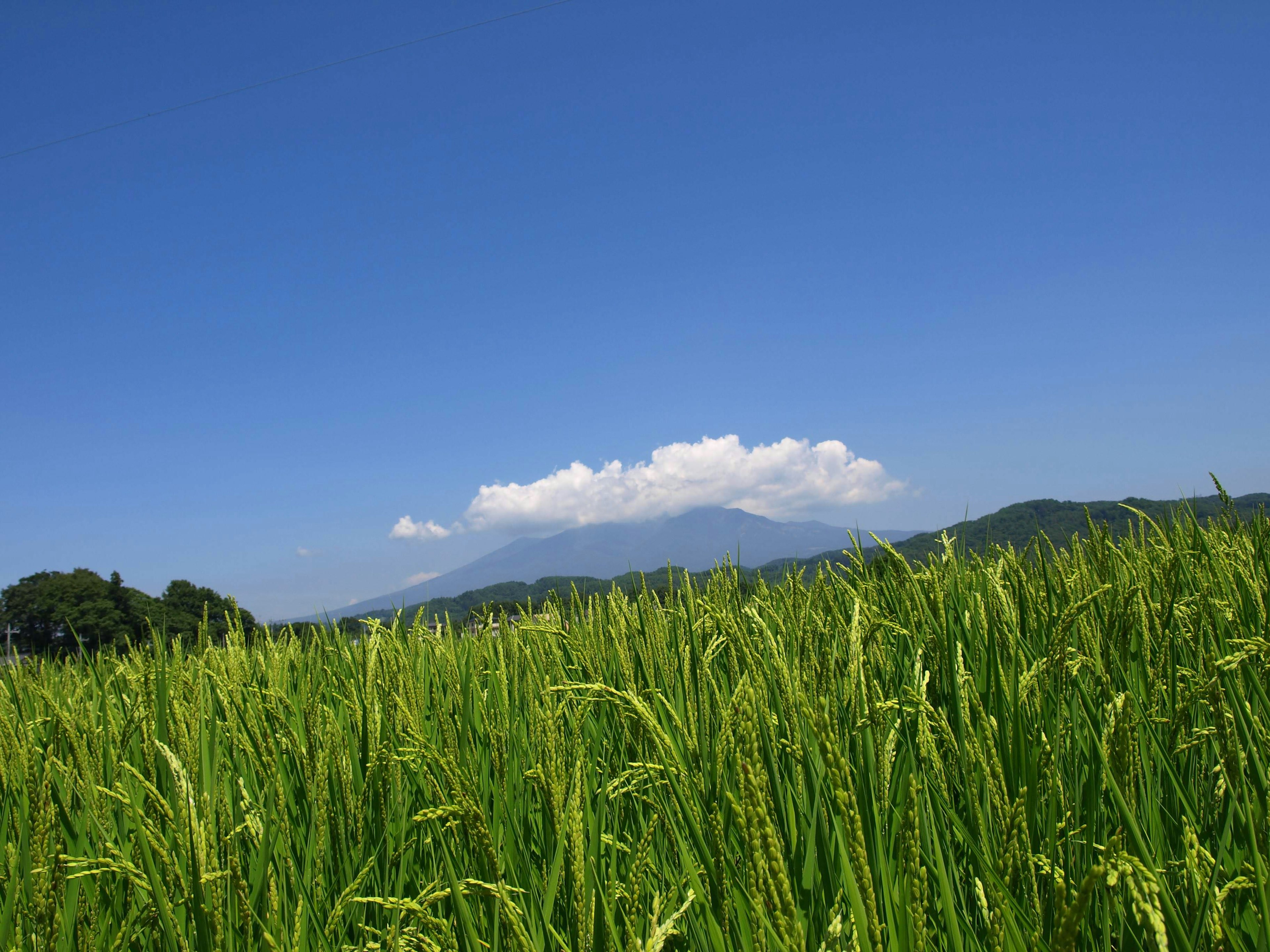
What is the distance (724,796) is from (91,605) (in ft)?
200

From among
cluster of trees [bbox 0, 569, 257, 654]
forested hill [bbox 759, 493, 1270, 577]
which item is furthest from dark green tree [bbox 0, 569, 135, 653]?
forested hill [bbox 759, 493, 1270, 577]

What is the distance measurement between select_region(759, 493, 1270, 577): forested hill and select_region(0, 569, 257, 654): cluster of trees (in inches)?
1527

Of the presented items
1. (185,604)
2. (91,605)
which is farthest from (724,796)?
(91,605)

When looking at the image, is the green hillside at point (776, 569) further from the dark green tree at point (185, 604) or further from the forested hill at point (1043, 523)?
the dark green tree at point (185, 604)

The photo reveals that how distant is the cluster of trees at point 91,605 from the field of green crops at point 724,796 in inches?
1581

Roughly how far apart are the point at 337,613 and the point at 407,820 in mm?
4963

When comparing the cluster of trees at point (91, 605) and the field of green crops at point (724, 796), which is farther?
the cluster of trees at point (91, 605)

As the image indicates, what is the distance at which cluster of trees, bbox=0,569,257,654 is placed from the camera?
1586 inches

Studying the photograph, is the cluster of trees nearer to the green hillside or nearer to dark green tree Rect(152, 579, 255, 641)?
dark green tree Rect(152, 579, 255, 641)

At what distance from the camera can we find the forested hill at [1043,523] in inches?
165

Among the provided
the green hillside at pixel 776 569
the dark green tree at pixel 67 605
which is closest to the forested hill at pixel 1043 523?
the green hillside at pixel 776 569

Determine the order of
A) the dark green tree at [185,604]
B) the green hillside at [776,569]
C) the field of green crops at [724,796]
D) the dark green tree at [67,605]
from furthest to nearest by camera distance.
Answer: the dark green tree at [67,605]
the dark green tree at [185,604]
the green hillside at [776,569]
the field of green crops at [724,796]

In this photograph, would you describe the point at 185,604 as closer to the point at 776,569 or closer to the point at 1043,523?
the point at 776,569

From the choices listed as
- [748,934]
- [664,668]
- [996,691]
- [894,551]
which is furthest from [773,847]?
[664,668]
